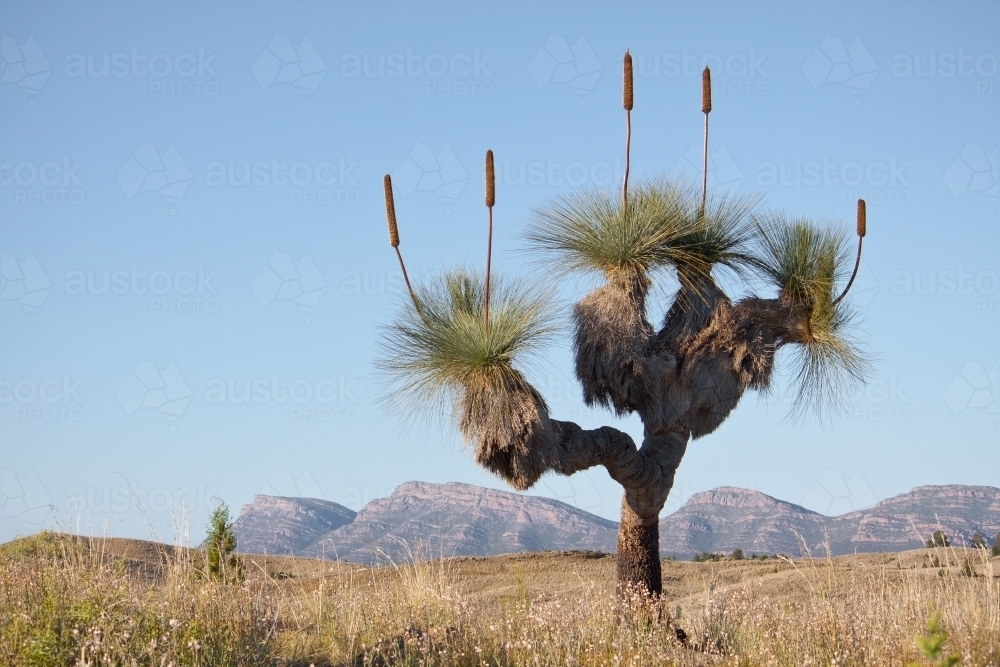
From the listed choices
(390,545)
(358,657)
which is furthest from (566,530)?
(358,657)

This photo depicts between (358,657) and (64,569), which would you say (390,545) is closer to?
(358,657)

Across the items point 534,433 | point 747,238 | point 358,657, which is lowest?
point 358,657

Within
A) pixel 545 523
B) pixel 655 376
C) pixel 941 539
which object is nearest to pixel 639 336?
pixel 655 376

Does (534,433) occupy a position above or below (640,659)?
above

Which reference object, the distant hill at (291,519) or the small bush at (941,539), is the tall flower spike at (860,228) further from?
the distant hill at (291,519)

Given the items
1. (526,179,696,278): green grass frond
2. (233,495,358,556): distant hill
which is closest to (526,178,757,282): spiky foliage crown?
(526,179,696,278): green grass frond

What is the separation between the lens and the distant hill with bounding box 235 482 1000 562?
13.7m

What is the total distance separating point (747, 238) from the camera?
10.6 meters

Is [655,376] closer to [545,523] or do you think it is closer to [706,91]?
[706,91]

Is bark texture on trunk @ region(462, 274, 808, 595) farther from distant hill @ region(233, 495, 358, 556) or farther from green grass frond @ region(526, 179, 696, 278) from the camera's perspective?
distant hill @ region(233, 495, 358, 556)

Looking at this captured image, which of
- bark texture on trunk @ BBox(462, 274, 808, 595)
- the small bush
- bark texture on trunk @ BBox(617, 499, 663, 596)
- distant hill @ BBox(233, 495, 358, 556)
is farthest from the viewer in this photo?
distant hill @ BBox(233, 495, 358, 556)

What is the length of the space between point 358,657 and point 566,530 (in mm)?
32554

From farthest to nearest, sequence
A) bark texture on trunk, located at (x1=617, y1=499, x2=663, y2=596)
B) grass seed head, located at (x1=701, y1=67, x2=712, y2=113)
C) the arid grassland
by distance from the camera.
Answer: grass seed head, located at (x1=701, y1=67, x2=712, y2=113)
bark texture on trunk, located at (x1=617, y1=499, x2=663, y2=596)
the arid grassland

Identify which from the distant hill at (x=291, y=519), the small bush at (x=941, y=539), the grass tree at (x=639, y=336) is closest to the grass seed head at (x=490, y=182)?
the grass tree at (x=639, y=336)
